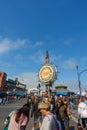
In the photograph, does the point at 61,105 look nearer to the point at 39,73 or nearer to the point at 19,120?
the point at 19,120

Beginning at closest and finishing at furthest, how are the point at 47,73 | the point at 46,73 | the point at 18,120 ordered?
the point at 18,120
the point at 47,73
the point at 46,73

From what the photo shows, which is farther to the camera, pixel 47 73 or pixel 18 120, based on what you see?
pixel 47 73

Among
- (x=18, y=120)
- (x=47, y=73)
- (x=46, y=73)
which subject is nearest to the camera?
(x=18, y=120)

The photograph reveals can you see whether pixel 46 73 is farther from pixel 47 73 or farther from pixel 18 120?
pixel 18 120

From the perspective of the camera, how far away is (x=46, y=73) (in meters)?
67.2

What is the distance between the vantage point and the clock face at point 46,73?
215 feet

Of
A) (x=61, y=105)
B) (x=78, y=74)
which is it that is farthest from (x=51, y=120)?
(x=78, y=74)

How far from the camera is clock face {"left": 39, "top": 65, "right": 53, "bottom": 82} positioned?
65.4m

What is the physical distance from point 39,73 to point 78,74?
109 feet

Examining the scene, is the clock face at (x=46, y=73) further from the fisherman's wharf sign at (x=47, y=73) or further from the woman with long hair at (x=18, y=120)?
the woman with long hair at (x=18, y=120)

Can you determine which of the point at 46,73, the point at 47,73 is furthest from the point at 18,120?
the point at 46,73

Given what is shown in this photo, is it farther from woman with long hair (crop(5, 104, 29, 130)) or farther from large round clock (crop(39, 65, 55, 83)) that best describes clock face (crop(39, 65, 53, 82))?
woman with long hair (crop(5, 104, 29, 130))

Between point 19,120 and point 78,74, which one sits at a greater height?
point 78,74

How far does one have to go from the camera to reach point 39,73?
67.8 meters
